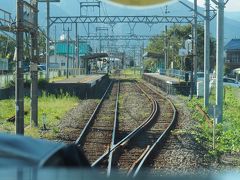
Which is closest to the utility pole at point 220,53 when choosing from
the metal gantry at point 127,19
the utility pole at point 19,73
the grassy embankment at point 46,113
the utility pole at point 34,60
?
the grassy embankment at point 46,113

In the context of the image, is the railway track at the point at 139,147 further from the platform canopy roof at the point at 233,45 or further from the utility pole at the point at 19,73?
the platform canopy roof at the point at 233,45

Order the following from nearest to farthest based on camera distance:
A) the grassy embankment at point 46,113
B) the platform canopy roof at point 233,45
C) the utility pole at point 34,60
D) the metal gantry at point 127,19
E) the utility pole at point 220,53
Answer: the grassy embankment at point 46,113 → the utility pole at point 34,60 → the utility pole at point 220,53 → the metal gantry at point 127,19 → the platform canopy roof at point 233,45

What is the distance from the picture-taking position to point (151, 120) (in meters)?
17.6

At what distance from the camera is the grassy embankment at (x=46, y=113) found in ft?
46.4

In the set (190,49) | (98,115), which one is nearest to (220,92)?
(98,115)

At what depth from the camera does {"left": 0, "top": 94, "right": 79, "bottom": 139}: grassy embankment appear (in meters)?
14.1

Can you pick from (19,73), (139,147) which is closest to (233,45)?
(19,73)

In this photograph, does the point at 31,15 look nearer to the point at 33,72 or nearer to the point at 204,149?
the point at 33,72

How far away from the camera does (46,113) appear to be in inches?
777

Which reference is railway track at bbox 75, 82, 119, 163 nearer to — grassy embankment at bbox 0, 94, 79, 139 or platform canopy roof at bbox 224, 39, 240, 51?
grassy embankment at bbox 0, 94, 79, 139

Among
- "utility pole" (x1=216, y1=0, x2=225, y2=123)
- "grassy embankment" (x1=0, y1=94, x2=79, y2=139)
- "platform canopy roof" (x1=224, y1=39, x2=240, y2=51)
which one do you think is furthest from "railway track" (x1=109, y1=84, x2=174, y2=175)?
"platform canopy roof" (x1=224, y1=39, x2=240, y2=51)

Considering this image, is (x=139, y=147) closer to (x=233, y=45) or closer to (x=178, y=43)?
(x=178, y=43)

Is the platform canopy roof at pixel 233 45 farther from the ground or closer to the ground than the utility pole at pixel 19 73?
farther from the ground

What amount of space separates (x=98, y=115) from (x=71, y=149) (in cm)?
1720
